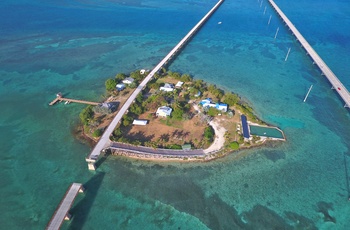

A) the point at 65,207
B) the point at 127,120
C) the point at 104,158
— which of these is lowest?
the point at 104,158

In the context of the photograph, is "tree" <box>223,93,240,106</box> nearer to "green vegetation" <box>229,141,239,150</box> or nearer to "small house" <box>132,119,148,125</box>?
"green vegetation" <box>229,141,239,150</box>

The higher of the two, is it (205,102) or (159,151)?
(205,102)

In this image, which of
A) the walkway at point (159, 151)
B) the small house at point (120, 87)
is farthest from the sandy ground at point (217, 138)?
the small house at point (120, 87)

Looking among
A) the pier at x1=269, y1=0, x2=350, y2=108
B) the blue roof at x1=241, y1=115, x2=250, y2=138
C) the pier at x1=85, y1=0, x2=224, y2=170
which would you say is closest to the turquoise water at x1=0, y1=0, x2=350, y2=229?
the pier at x1=269, y1=0, x2=350, y2=108

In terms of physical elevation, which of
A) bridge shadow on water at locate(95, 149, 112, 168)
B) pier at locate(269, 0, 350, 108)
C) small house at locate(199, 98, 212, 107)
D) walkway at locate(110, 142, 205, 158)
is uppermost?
pier at locate(269, 0, 350, 108)

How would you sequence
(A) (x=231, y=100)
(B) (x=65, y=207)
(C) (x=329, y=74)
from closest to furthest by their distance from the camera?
1. (B) (x=65, y=207)
2. (A) (x=231, y=100)
3. (C) (x=329, y=74)

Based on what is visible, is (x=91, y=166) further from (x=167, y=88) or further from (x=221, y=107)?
(x=221, y=107)

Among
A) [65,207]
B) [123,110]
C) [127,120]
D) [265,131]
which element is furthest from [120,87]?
[265,131]

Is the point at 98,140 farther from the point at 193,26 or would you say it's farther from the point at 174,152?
the point at 193,26
